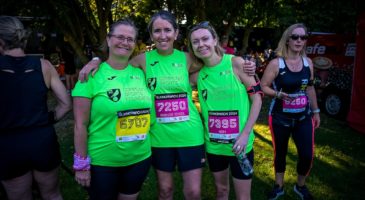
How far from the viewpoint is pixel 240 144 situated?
2617mm

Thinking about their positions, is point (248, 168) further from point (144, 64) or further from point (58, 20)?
point (58, 20)

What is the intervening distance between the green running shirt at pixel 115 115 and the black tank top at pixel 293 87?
5.77 ft

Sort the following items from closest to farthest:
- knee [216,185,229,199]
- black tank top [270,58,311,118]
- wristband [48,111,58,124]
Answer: wristband [48,111,58,124]
knee [216,185,229,199]
black tank top [270,58,311,118]

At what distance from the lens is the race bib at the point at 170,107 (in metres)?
2.72

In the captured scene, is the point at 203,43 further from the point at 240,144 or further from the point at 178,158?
the point at 178,158

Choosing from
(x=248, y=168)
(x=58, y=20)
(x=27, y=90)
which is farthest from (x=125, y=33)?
(x=58, y=20)

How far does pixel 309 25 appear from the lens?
9797 mm

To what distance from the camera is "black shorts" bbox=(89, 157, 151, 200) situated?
2494mm

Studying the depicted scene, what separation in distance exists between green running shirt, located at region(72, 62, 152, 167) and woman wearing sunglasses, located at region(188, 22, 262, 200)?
57cm

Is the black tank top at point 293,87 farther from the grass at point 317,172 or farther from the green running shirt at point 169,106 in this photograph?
the green running shirt at point 169,106

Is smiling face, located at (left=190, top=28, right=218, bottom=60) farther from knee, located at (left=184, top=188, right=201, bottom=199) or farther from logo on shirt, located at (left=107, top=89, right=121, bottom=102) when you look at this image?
knee, located at (left=184, top=188, right=201, bottom=199)

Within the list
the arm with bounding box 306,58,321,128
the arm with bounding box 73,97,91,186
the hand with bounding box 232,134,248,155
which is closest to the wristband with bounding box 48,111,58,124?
the arm with bounding box 73,97,91,186

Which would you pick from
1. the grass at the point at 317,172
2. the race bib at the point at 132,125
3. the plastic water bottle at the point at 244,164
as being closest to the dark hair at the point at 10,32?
the race bib at the point at 132,125

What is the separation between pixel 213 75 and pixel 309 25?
8.08 m
